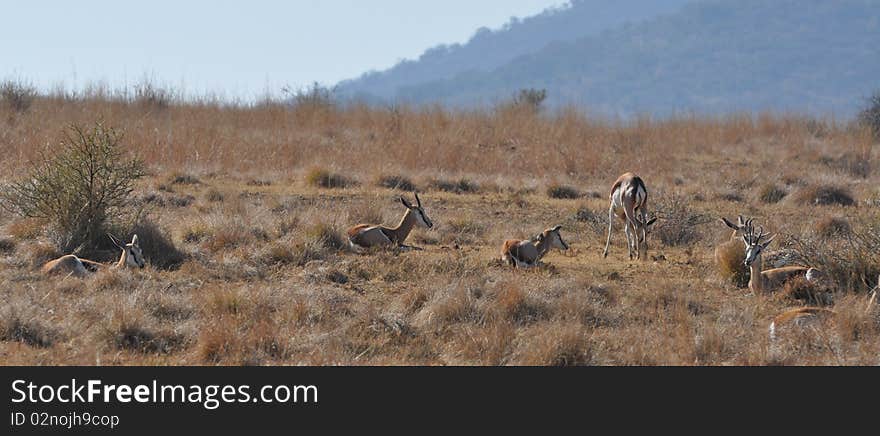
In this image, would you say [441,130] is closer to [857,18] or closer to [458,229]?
[458,229]

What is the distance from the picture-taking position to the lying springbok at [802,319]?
8.53 m

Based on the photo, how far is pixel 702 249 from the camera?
41.9 feet

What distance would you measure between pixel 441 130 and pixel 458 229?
34.2 ft

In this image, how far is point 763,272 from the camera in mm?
10375

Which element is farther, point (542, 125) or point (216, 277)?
point (542, 125)

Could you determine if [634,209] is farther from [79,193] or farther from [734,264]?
[79,193]

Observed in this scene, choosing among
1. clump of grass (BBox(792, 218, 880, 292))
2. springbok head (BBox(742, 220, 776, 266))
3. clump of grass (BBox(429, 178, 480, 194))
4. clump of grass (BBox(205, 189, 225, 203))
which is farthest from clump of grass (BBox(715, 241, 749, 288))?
clump of grass (BBox(205, 189, 225, 203))

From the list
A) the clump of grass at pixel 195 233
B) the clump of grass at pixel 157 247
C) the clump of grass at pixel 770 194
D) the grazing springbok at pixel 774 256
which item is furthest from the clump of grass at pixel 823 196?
the clump of grass at pixel 157 247

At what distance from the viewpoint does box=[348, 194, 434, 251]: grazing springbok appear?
481 inches

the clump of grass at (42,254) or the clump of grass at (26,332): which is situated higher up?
the clump of grass at (42,254)

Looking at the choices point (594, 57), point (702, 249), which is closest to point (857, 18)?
point (594, 57)

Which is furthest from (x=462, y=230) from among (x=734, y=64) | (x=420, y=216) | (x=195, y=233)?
(x=734, y=64)

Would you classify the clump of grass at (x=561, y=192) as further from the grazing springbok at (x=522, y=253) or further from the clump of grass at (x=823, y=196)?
the grazing springbok at (x=522, y=253)

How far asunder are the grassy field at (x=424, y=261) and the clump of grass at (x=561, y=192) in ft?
0.12
